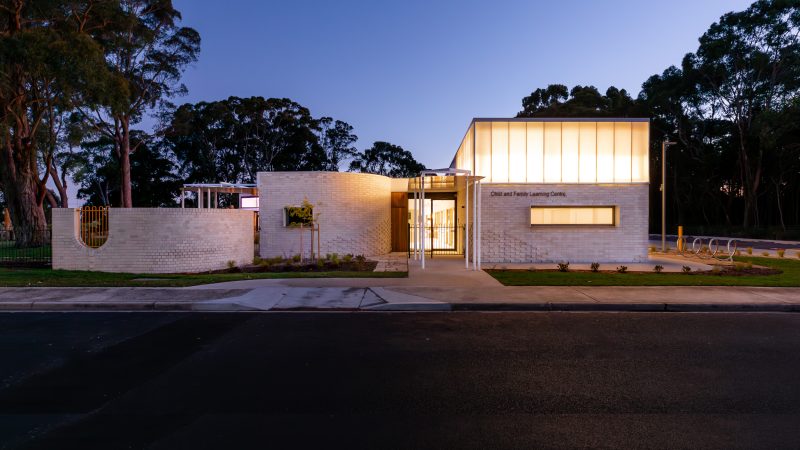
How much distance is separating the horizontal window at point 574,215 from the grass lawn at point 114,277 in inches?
258

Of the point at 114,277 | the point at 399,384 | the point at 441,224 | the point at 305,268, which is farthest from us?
the point at 441,224

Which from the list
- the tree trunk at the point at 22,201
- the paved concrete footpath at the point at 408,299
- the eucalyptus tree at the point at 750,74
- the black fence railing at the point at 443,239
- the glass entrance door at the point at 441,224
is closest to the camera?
the paved concrete footpath at the point at 408,299

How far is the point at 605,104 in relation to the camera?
50188 mm

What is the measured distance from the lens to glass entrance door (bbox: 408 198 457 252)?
71.4 ft

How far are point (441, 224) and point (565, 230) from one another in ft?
21.3

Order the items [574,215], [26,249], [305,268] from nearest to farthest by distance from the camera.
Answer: [305,268] < [574,215] < [26,249]

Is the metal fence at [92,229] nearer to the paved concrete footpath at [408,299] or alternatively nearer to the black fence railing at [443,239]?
the paved concrete footpath at [408,299]

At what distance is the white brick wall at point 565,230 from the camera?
58.0ft

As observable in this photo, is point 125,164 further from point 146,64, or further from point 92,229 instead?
point 92,229

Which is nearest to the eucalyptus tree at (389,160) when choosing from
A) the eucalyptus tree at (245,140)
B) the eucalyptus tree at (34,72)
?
the eucalyptus tree at (245,140)

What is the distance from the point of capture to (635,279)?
42.6ft

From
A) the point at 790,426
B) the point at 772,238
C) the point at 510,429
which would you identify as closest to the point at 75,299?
the point at 510,429

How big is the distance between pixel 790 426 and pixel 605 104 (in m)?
51.6

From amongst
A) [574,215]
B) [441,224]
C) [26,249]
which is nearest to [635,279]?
[574,215]
